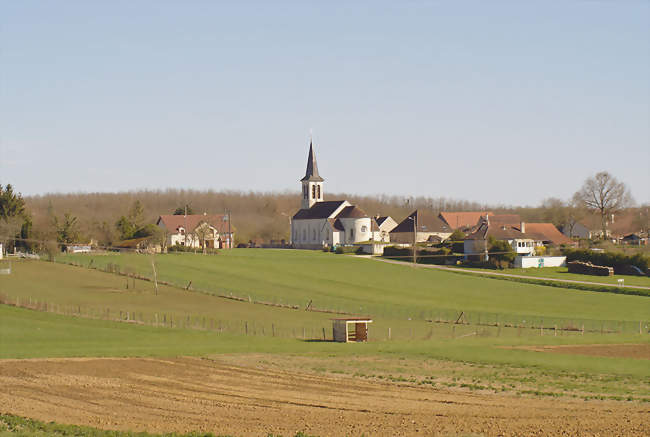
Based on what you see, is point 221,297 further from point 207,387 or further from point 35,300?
point 207,387

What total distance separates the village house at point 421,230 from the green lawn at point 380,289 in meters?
29.1

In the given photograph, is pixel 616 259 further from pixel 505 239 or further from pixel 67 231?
pixel 67 231

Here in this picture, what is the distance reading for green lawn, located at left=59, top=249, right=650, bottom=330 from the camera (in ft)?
213

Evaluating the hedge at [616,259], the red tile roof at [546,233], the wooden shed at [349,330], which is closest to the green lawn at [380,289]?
the wooden shed at [349,330]

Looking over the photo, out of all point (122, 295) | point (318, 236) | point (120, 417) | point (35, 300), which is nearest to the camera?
point (120, 417)

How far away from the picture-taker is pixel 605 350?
43.6 metres

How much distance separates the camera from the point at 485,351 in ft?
140

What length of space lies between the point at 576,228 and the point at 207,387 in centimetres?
12489

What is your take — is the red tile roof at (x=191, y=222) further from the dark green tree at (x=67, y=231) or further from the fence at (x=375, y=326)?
the fence at (x=375, y=326)

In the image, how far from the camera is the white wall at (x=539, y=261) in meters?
94.9

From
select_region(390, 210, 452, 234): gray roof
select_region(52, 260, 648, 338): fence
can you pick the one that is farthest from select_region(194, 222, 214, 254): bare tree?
select_region(52, 260, 648, 338): fence

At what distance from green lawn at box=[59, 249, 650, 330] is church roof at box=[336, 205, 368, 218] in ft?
120

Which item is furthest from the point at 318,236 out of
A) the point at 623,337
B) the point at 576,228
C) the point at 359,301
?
the point at 623,337

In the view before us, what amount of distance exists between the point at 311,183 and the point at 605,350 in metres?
113
